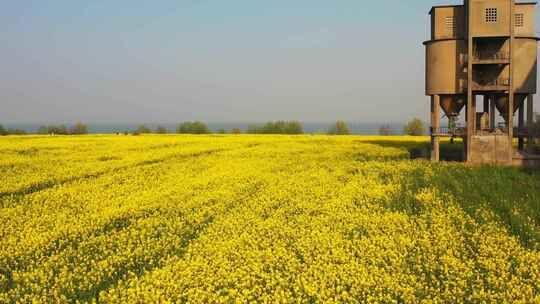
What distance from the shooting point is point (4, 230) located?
1141 cm

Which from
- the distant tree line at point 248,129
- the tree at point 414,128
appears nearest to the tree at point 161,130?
the distant tree line at point 248,129

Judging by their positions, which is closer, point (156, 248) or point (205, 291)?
point (205, 291)

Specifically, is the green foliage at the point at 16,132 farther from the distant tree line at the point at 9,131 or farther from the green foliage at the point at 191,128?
the green foliage at the point at 191,128

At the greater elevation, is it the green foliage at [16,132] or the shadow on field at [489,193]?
the green foliage at [16,132]

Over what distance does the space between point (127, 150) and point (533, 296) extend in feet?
97.0

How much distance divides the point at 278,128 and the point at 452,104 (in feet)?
192

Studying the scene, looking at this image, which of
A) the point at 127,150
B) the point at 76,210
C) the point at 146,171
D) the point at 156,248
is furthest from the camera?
the point at 127,150

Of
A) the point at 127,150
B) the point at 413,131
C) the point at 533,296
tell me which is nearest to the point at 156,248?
the point at 533,296

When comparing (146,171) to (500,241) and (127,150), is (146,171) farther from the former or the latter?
(500,241)

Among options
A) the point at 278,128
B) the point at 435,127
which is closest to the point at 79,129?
the point at 278,128

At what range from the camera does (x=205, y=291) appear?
7613mm

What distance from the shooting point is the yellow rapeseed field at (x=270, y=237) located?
25.5 feet

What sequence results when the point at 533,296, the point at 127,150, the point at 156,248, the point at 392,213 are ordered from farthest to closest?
the point at 127,150
the point at 392,213
the point at 156,248
the point at 533,296

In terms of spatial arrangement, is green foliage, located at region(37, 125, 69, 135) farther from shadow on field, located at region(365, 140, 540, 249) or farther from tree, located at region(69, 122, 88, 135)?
shadow on field, located at region(365, 140, 540, 249)
